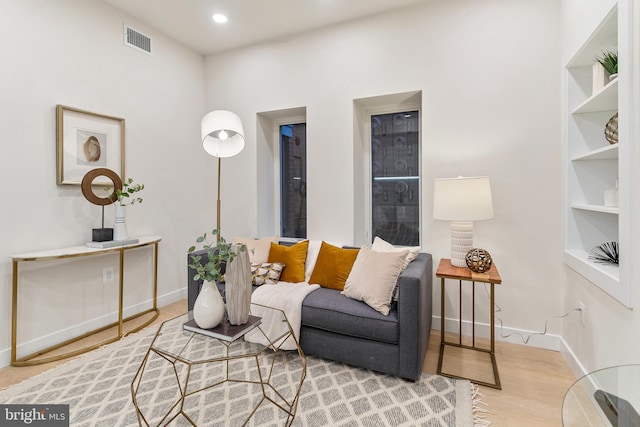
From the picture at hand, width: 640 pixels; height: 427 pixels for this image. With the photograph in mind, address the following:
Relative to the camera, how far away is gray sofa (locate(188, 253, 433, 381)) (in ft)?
6.29

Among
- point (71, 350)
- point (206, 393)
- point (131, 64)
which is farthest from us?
point (131, 64)

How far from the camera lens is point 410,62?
2787 mm

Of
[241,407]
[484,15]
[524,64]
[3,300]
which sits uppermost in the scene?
[484,15]

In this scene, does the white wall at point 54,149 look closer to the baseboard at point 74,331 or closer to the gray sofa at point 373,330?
the baseboard at point 74,331

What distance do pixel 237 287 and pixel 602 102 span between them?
96.3 inches

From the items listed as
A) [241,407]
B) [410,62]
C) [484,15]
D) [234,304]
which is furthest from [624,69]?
[241,407]

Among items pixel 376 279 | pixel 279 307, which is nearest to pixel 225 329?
pixel 279 307

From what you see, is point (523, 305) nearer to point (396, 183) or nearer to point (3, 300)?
point (396, 183)

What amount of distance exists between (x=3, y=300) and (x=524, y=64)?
13.7 ft

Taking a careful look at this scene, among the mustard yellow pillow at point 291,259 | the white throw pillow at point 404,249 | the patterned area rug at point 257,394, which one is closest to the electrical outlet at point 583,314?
the patterned area rug at point 257,394

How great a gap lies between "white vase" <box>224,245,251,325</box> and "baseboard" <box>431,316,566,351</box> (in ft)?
6.11

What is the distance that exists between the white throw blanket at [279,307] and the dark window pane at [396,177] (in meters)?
1.08

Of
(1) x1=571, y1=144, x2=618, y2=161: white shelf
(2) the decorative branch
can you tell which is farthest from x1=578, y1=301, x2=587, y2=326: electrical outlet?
(1) x1=571, y1=144, x2=618, y2=161: white shelf

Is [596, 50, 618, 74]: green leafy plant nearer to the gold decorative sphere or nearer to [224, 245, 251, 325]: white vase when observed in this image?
the gold decorative sphere
